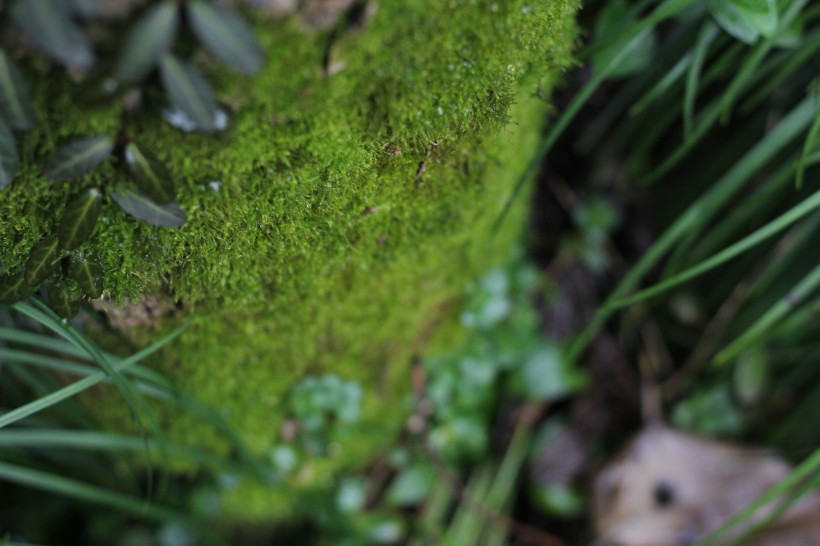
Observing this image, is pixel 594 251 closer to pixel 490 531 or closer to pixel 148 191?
pixel 490 531

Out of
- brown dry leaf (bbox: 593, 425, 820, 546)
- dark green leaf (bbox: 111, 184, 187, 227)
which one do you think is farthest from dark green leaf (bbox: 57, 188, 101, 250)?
brown dry leaf (bbox: 593, 425, 820, 546)

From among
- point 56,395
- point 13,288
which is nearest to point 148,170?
point 13,288

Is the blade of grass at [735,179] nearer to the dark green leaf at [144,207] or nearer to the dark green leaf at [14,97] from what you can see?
the dark green leaf at [144,207]

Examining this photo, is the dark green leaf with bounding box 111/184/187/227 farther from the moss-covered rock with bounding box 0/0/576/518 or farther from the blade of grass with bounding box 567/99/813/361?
the blade of grass with bounding box 567/99/813/361

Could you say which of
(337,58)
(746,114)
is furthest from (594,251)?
(337,58)

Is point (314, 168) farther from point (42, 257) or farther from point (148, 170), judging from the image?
point (42, 257)

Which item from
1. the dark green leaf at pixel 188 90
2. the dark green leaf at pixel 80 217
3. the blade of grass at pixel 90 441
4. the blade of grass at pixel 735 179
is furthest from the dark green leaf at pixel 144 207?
the blade of grass at pixel 735 179
